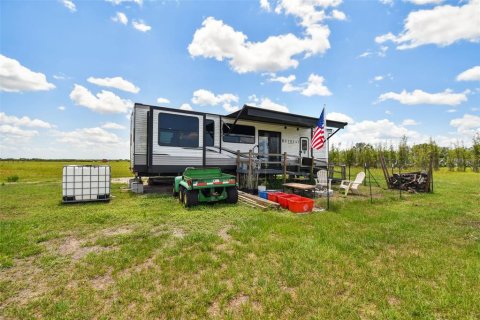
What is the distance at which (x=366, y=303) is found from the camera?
106 inches

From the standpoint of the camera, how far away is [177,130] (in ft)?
34.0

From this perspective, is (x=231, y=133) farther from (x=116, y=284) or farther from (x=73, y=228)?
(x=116, y=284)

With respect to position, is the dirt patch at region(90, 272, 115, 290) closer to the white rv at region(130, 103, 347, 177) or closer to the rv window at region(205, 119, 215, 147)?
the white rv at region(130, 103, 347, 177)

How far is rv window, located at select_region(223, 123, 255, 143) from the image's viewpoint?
1188 centimetres

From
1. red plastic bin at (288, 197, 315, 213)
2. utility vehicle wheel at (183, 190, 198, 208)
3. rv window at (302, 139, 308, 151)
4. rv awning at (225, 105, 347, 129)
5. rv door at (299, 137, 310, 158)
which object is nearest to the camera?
red plastic bin at (288, 197, 315, 213)

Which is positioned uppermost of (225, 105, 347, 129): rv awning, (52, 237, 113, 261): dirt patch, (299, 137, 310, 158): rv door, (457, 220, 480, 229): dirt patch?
(225, 105, 347, 129): rv awning

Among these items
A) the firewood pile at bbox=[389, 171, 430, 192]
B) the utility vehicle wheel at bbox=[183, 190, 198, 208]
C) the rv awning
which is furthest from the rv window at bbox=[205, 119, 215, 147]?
the firewood pile at bbox=[389, 171, 430, 192]

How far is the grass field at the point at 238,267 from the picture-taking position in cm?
260

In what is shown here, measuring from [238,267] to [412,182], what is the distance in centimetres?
1206

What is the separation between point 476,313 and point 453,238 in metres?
2.95

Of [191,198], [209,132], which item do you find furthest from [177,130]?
[191,198]

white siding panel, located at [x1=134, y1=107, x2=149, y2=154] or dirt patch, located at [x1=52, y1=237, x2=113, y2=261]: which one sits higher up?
white siding panel, located at [x1=134, y1=107, x2=149, y2=154]

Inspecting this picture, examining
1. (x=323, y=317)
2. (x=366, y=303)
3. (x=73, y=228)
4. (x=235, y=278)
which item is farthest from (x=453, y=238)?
(x=73, y=228)

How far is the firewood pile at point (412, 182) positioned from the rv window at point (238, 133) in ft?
24.9
